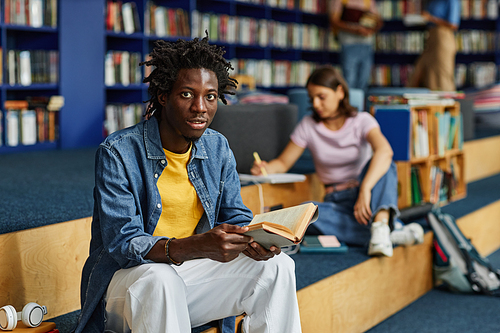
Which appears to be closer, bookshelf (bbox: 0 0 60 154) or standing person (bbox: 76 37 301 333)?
standing person (bbox: 76 37 301 333)

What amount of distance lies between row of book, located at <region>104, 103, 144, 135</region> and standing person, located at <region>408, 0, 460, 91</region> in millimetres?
2784

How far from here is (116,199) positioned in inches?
48.4

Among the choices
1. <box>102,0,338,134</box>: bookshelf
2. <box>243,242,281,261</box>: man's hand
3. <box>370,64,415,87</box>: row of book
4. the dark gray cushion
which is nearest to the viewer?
<box>243,242,281,261</box>: man's hand

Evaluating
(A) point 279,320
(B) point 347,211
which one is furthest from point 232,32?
(A) point 279,320

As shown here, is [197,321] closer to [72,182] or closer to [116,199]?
[116,199]

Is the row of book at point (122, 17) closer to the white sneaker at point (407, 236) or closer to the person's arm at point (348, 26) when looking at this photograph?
the person's arm at point (348, 26)

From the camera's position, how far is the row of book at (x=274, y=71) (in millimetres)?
5469

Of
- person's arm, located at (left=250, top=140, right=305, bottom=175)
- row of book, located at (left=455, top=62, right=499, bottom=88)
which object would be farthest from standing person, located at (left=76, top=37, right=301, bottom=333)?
row of book, located at (left=455, top=62, right=499, bottom=88)

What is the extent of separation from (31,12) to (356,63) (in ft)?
10.5

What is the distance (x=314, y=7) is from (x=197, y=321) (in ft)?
17.7

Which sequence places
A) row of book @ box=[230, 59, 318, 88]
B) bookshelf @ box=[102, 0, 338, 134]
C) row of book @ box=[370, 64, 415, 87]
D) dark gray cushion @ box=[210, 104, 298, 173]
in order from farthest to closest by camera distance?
1. row of book @ box=[370, 64, 415, 87]
2. row of book @ box=[230, 59, 318, 88]
3. bookshelf @ box=[102, 0, 338, 134]
4. dark gray cushion @ box=[210, 104, 298, 173]

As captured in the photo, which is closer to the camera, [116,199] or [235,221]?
[116,199]

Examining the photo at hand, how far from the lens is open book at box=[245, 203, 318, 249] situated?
1156 mm

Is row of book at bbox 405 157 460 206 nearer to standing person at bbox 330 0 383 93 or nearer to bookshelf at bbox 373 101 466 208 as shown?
bookshelf at bbox 373 101 466 208
